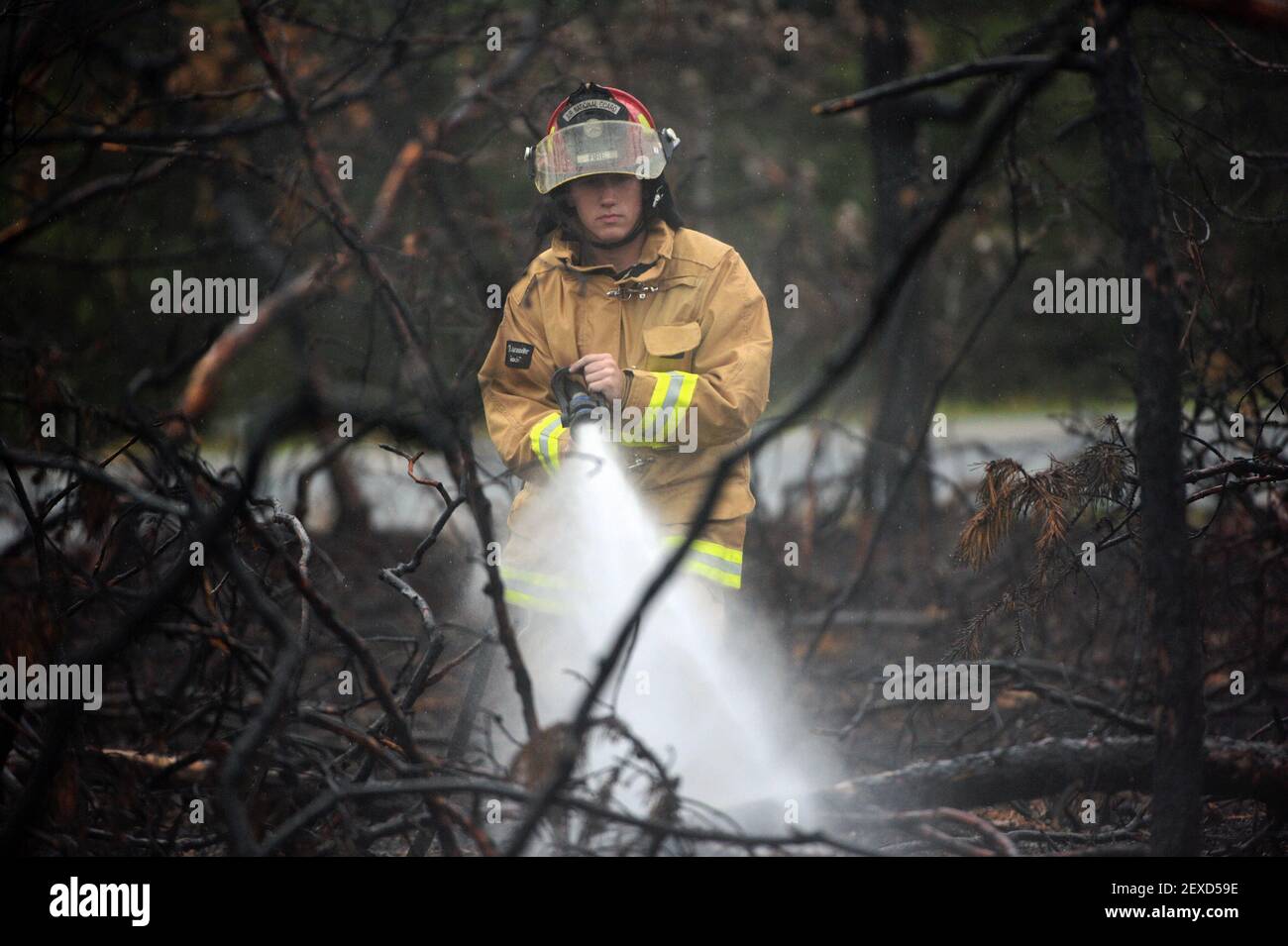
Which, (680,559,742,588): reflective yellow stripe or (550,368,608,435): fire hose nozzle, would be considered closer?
(550,368,608,435): fire hose nozzle

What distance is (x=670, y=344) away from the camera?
3783 mm

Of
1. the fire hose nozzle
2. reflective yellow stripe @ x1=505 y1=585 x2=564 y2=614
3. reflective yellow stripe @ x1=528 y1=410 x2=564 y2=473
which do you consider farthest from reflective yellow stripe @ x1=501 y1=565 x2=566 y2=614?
the fire hose nozzle

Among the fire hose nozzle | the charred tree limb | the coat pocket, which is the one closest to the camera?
the fire hose nozzle

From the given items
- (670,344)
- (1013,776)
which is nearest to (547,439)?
(670,344)

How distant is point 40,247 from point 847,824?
15.6 ft

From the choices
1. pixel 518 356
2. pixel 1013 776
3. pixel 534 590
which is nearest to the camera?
pixel 1013 776

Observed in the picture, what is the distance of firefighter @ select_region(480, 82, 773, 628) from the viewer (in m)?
3.79

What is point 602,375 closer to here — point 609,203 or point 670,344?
point 670,344

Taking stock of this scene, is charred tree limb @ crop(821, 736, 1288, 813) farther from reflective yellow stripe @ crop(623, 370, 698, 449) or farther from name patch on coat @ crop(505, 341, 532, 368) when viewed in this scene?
name patch on coat @ crop(505, 341, 532, 368)

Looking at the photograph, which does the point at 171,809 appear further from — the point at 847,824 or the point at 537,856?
the point at 847,824

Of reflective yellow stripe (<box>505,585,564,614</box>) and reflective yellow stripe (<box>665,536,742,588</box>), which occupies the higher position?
reflective yellow stripe (<box>665,536,742,588</box>)

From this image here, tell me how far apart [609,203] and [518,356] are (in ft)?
1.81

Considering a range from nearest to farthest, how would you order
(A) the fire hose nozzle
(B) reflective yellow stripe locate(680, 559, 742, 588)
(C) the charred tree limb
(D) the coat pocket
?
(A) the fire hose nozzle
(C) the charred tree limb
(D) the coat pocket
(B) reflective yellow stripe locate(680, 559, 742, 588)

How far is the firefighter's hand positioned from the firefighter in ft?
0.41
